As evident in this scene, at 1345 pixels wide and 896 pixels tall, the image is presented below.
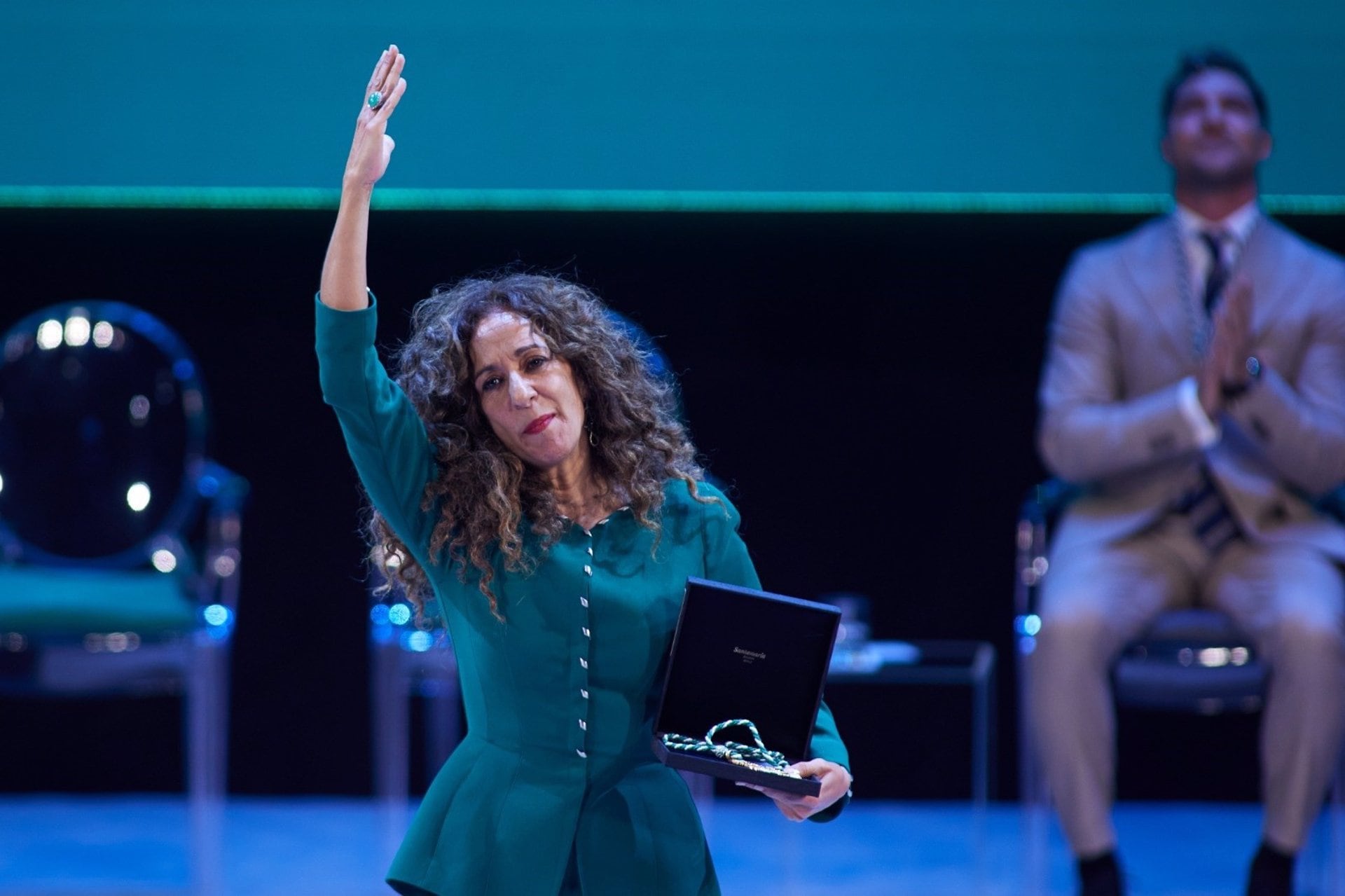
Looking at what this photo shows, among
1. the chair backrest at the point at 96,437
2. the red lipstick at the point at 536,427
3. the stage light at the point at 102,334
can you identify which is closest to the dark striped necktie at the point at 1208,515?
the red lipstick at the point at 536,427

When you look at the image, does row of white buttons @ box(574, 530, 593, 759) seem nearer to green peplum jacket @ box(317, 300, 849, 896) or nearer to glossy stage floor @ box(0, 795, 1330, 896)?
green peplum jacket @ box(317, 300, 849, 896)

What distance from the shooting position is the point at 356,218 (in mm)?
1591

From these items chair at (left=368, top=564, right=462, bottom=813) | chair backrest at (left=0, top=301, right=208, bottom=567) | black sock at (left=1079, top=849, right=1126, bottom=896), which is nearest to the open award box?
black sock at (left=1079, top=849, right=1126, bottom=896)

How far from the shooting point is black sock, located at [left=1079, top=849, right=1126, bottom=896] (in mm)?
2857

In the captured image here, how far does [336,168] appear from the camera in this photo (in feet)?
12.4

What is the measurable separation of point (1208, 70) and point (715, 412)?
4.58ft

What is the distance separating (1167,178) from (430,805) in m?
2.70

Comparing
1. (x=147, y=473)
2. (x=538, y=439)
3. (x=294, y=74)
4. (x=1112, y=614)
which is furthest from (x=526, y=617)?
(x=294, y=74)

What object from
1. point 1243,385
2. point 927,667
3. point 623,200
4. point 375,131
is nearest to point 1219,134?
point 1243,385

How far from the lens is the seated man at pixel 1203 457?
290cm

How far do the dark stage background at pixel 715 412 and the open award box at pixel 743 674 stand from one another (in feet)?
7.90

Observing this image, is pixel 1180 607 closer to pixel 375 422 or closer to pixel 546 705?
pixel 546 705

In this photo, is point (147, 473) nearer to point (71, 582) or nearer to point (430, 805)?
point (71, 582)

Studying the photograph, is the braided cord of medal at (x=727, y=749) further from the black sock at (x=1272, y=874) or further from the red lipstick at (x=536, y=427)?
the black sock at (x=1272, y=874)
